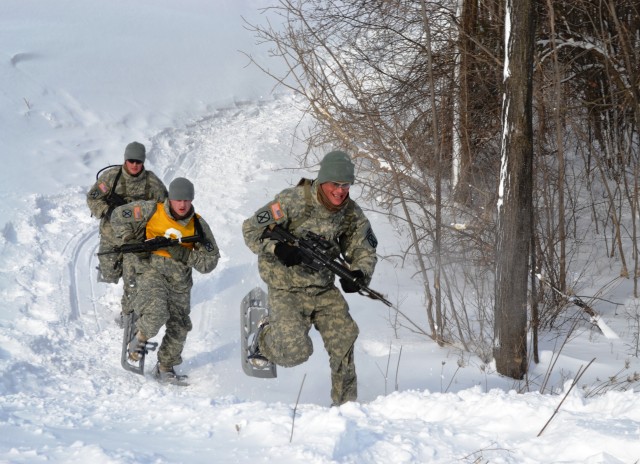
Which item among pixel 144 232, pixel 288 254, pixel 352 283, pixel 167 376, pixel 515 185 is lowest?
pixel 167 376

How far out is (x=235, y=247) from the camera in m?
9.80

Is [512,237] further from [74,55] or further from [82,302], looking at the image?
[74,55]

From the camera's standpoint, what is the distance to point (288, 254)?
4836 millimetres

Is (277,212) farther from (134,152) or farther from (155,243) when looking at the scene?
(134,152)

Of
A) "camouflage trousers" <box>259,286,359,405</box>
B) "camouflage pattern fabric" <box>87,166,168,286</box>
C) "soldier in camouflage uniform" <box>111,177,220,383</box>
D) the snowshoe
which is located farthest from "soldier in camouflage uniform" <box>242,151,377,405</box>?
"camouflage pattern fabric" <box>87,166,168,286</box>

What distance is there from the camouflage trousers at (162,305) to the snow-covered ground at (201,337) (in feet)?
1.22

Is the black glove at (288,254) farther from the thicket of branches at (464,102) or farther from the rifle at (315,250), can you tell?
the thicket of branches at (464,102)

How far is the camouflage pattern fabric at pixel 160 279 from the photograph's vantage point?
6223 mm

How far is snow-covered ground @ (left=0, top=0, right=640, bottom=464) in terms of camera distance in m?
3.43

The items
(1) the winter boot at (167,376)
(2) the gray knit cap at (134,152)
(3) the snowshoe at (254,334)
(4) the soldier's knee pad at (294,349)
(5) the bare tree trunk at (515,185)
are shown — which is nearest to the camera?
(4) the soldier's knee pad at (294,349)

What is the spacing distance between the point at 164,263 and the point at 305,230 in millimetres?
1844

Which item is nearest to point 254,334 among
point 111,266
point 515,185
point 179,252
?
point 179,252

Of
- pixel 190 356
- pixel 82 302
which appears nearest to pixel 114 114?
pixel 82 302

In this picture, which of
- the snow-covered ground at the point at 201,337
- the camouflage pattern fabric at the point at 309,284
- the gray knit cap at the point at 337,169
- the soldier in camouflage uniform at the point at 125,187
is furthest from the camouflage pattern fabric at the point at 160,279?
the gray knit cap at the point at 337,169
